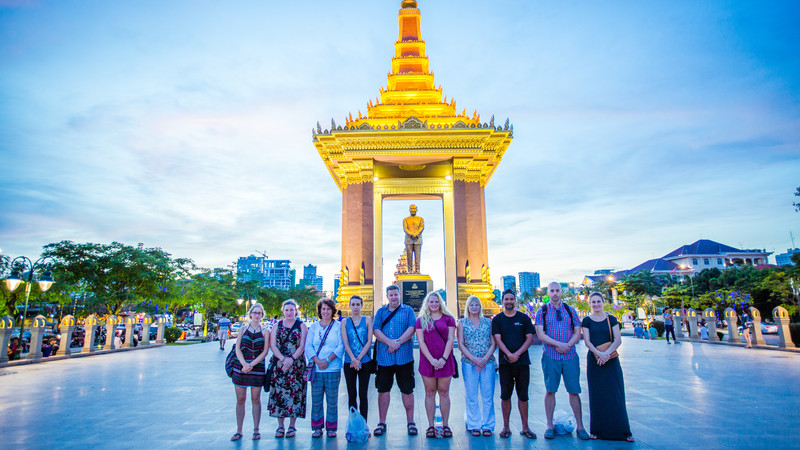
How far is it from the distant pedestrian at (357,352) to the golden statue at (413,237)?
50.5ft

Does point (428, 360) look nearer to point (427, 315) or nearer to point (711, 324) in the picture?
point (427, 315)

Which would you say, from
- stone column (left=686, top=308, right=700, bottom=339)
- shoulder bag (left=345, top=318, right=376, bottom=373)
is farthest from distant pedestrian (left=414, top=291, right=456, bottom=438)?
stone column (left=686, top=308, right=700, bottom=339)

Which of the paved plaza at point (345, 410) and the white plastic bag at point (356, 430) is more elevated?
the white plastic bag at point (356, 430)

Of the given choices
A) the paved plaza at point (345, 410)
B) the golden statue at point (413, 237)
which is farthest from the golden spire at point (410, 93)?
the paved plaza at point (345, 410)

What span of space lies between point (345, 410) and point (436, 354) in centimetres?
229

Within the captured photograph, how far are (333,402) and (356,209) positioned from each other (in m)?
15.4

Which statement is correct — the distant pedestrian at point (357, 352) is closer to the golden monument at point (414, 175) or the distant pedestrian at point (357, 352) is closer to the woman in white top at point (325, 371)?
the woman in white top at point (325, 371)

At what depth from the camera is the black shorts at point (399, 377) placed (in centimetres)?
543

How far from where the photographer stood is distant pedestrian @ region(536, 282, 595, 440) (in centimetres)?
527

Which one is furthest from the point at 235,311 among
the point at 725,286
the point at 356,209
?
the point at 725,286

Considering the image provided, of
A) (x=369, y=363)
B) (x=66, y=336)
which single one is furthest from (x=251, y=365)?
(x=66, y=336)

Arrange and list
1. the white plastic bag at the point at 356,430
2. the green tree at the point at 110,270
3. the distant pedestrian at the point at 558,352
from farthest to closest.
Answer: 1. the green tree at the point at 110,270
2. the distant pedestrian at the point at 558,352
3. the white plastic bag at the point at 356,430

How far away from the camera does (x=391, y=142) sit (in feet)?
65.5

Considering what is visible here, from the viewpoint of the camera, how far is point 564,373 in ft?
17.6
